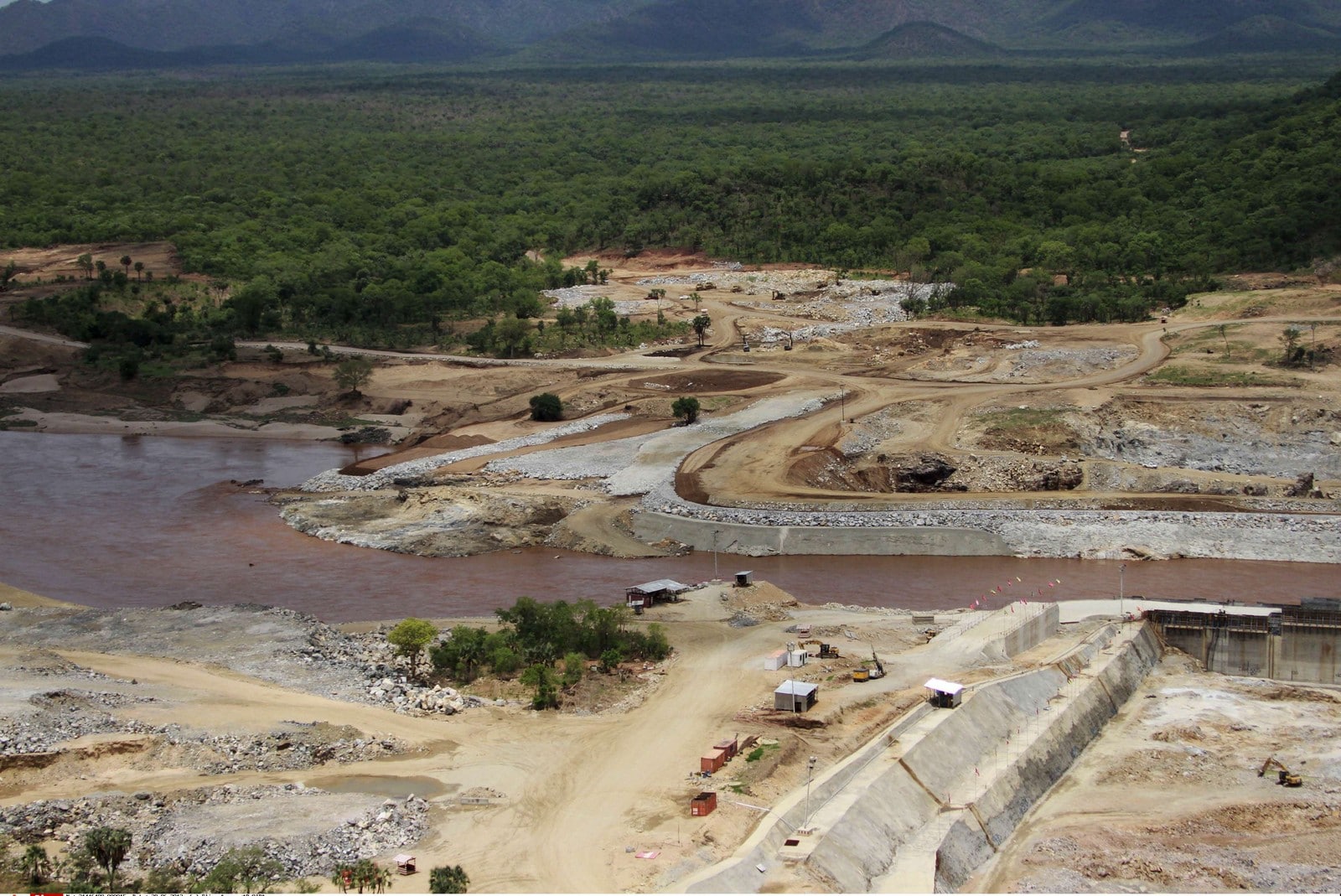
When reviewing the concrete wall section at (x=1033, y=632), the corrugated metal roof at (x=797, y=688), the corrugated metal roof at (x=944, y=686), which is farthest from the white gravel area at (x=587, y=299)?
the corrugated metal roof at (x=944, y=686)

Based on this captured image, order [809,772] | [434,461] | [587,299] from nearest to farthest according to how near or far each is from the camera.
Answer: [809,772]
[434,461]
[587,299]

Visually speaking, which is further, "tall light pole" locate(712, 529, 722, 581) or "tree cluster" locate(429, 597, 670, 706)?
"tall light pole" locate(712, 529, 722, 581)

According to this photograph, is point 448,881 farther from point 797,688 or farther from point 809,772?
point 797,688

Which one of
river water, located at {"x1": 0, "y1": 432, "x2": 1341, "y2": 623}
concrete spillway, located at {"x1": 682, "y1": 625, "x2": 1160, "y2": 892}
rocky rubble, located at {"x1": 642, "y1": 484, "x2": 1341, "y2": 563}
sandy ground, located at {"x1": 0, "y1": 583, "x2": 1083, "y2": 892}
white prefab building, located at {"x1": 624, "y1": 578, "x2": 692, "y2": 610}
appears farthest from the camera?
rocky rubble, located at {"x1": 642, "y1": 484, "x2": 1341, "y2": 563}

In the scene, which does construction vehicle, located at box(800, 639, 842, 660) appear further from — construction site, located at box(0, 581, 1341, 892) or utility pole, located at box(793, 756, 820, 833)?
utility pole, located at box(793, 756, 820, 833)

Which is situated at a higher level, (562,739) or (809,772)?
(809,772)

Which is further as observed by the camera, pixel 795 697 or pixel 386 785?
pixel 795 697

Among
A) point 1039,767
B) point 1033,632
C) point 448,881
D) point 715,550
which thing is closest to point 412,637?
point 448,881

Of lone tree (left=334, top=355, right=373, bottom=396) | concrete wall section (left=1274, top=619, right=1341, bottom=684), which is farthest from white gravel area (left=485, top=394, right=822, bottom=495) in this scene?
concrete wall section (left=1274, top=619, right=1341, bottom=684)

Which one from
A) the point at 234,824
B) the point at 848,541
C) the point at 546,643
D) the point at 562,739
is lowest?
the point at 848,541
